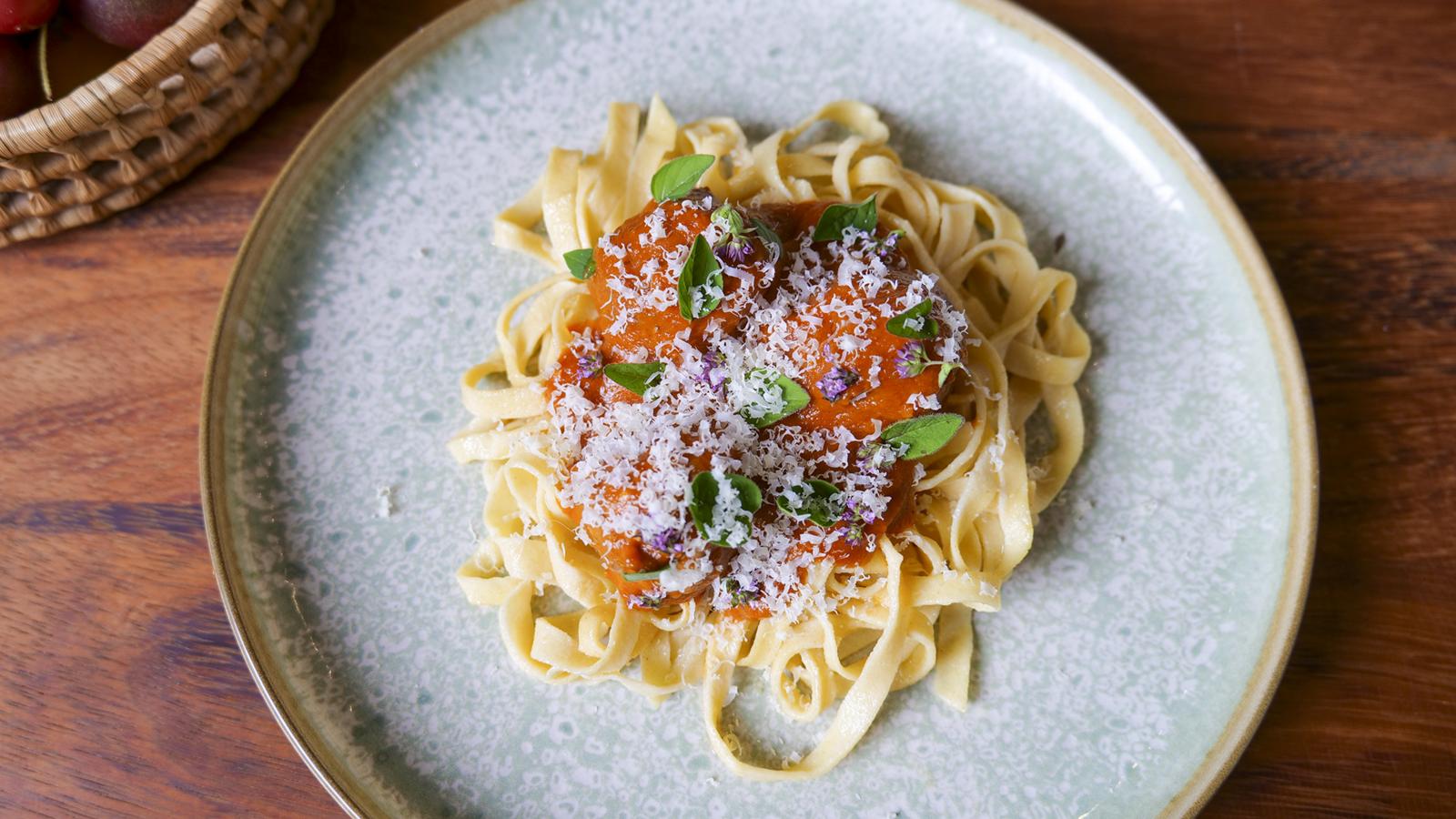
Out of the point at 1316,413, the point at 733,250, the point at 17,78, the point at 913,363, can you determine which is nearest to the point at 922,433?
the point at 913,363

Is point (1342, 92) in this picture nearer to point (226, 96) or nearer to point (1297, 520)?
point (1297, 520)

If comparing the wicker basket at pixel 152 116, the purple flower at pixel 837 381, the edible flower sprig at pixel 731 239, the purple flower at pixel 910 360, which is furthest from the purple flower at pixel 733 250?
the wicker basket at pixel 152 116

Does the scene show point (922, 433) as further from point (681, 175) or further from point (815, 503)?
point (681, 175)

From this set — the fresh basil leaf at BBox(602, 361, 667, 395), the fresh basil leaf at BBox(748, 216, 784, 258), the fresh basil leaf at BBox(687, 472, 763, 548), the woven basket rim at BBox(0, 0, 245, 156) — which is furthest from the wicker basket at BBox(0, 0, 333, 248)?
the fresh basil leaf at BBox(687, 472, 763, 548)

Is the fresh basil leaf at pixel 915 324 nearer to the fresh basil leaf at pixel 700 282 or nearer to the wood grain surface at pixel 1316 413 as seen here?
the fresh basil leaf at pixel 700 282

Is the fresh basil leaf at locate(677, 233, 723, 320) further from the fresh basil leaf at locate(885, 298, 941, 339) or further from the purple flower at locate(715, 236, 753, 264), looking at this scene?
the fresh basil leaf at locate(885, 298, 941, 339)

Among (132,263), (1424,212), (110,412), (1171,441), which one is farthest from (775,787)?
(1424,212)
